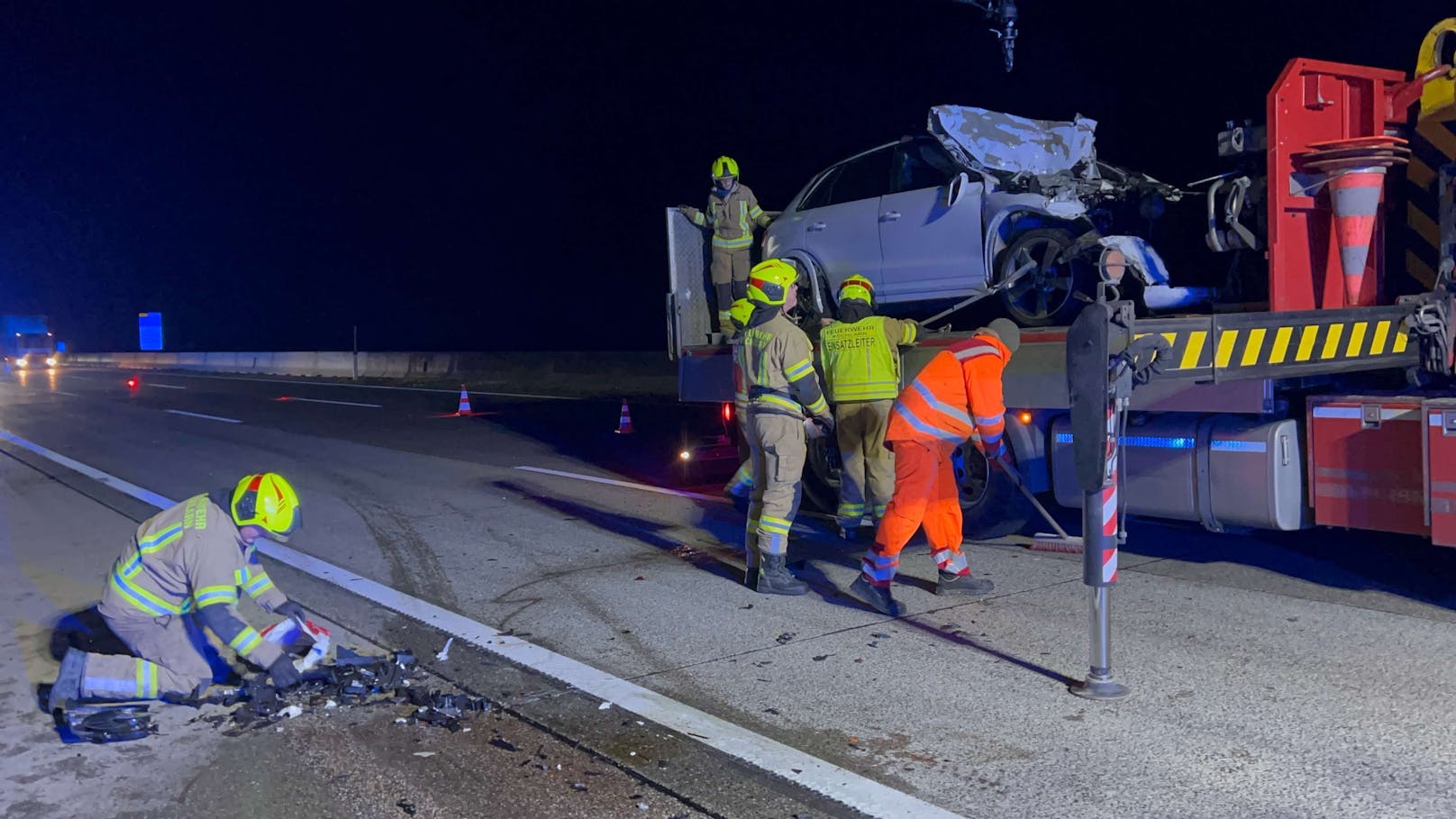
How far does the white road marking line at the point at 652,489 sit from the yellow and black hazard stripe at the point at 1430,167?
170 inches

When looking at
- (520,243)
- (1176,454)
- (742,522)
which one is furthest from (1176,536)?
(520,243)

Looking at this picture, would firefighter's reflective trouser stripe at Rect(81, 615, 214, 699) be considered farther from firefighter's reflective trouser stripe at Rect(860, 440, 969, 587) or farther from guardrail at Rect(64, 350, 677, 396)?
guardrail at Rect(64, 350, 677, 396)

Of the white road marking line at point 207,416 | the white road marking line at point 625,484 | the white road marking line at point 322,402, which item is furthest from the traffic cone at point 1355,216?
the white road marking line at point 322,402

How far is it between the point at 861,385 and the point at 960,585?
1.47m

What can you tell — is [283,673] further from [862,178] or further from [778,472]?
[862,178]

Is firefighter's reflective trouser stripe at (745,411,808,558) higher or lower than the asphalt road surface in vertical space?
higher

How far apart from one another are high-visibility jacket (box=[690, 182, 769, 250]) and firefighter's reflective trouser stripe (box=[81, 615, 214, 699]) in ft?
20.8

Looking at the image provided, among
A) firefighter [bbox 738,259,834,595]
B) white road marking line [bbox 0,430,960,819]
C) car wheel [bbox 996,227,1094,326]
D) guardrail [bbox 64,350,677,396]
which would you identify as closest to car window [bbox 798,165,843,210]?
car wheel [bbox 996,227,1094,326]

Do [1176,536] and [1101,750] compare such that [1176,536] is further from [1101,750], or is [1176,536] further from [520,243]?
[520,243]

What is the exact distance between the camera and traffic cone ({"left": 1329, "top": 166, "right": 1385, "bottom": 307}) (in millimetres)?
6508

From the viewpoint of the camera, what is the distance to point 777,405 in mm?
6926

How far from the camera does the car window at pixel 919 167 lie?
9.09 meters

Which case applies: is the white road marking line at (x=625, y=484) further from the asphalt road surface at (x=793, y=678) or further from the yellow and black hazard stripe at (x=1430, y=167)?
the yellow and black hazard stripe at (x=1430, y=167)

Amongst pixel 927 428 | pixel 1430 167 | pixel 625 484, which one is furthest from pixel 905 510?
pixel 625 484
